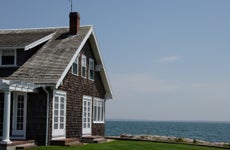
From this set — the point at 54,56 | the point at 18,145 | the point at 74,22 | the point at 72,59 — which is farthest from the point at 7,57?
the point at 18,145

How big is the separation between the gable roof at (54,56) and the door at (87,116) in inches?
140

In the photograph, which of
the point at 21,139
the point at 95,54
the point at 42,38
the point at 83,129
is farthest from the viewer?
the point at 95,54

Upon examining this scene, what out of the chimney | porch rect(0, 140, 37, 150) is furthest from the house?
porch rect(0, 140, 37, 150)

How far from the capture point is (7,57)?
2855 centimetres

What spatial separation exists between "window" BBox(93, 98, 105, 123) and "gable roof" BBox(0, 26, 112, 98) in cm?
352

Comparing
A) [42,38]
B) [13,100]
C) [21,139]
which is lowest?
[21,139]

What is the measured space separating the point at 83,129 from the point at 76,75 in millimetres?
3721

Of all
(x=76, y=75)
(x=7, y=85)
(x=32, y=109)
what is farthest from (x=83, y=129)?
(x=7, y=85)

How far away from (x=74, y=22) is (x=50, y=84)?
7.50 m

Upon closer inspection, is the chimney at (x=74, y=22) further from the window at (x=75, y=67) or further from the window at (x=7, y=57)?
the window at (x=7, y=57)

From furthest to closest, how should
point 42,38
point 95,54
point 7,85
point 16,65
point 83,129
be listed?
point 95,54
point 83,129
point 42,38
point 16,65
point 7,85

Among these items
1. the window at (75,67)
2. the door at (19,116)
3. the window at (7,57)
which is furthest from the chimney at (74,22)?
the door at (19,116)

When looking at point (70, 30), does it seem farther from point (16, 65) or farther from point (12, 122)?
point (12, 122)

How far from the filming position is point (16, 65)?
1110 inches
